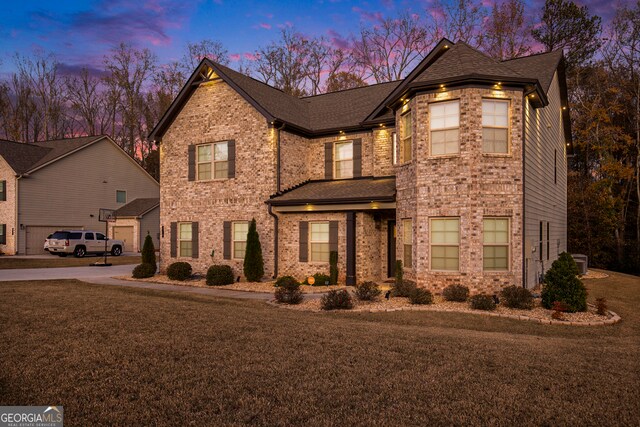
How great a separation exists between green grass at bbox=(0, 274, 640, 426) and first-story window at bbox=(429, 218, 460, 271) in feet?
11.0

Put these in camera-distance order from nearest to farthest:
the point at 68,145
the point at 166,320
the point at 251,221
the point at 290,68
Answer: the point at 166,320 → the point at 251,221 → the point at 68,145 → the point at 290,68

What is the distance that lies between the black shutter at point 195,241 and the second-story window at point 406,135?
9578 millimetres

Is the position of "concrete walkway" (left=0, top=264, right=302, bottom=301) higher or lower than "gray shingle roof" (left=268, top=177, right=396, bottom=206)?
lower

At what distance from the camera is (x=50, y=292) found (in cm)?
1338

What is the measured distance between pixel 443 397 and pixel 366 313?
609 centimetres

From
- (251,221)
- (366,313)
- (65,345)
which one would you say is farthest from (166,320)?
(251,221)

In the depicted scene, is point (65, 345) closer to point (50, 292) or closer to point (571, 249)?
point (50, 292)

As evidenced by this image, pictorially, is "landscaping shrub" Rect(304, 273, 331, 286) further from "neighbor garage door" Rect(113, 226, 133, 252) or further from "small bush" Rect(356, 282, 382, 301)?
"neighbor garage door" Rect(113, 226, 133, 252)

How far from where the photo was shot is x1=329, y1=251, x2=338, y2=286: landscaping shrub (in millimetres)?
16172

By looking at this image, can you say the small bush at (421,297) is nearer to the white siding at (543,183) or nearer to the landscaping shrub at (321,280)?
the white siding at (543,183)

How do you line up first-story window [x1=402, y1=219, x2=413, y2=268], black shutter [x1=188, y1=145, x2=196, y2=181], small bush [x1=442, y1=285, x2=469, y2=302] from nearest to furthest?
small bush [x1=442, y1=285, x2=469, y2=302]
first-story window [x1=402, y1=219, x2=413, y2=268]
black shutter [x1=188, y1=145, x2=196, y2=181]

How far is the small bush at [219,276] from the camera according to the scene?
54.8ft

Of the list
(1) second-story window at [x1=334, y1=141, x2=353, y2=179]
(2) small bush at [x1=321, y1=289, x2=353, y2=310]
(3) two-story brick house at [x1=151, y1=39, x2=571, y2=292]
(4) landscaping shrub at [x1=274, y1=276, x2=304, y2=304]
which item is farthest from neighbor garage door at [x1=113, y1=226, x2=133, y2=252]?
(2) small bush at [x1=321, y1=289, x2=353, y2=310]

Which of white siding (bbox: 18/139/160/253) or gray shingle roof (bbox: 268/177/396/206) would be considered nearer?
gray shingle roof (bbox: 268/177/396/206)
